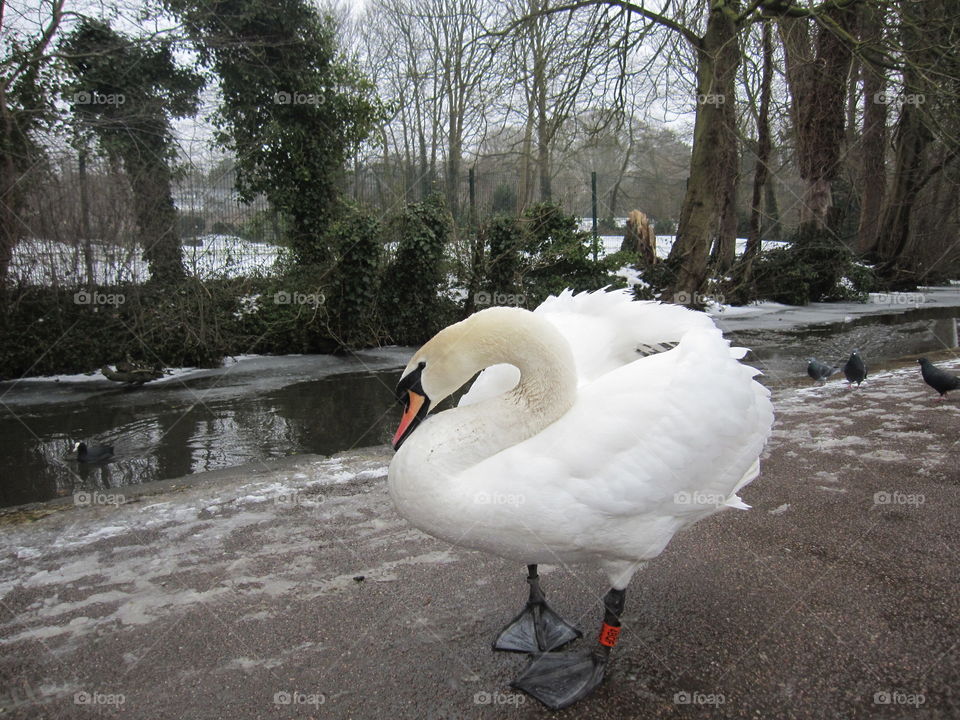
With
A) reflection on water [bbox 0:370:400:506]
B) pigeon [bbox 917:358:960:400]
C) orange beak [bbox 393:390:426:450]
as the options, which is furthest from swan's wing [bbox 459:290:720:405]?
pigeon [bbox 917:358:960:400]

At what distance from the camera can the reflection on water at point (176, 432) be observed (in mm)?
5441

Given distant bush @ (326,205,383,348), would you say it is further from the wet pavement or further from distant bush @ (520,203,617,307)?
the wet pavement

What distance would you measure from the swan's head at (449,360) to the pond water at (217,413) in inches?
139

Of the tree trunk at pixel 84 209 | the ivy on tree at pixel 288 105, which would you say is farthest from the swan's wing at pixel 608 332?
the ivy on tree at pixel 288 105

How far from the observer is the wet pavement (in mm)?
2441

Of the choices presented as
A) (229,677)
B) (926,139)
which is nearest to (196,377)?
(229,677)

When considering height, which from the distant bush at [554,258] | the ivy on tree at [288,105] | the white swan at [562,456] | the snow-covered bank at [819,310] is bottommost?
the snow-covered bank at [819,310]

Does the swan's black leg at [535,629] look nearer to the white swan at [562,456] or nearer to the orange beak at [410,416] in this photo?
the white swan at [562,456]

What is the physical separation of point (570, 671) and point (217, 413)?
5843 millimetres

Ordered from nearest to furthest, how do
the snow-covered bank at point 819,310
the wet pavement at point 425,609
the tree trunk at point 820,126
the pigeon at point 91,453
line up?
the wet pavement at point 425,609, the pigeon at point 91,453, the snow-covered bank at point 819,310, the tree trunk at point 820,126

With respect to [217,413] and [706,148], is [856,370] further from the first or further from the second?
[217,413]

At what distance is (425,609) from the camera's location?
9.81ft

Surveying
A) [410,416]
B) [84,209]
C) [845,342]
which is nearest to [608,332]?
[410,416]

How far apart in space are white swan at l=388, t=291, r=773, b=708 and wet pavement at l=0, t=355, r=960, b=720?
324 mm
